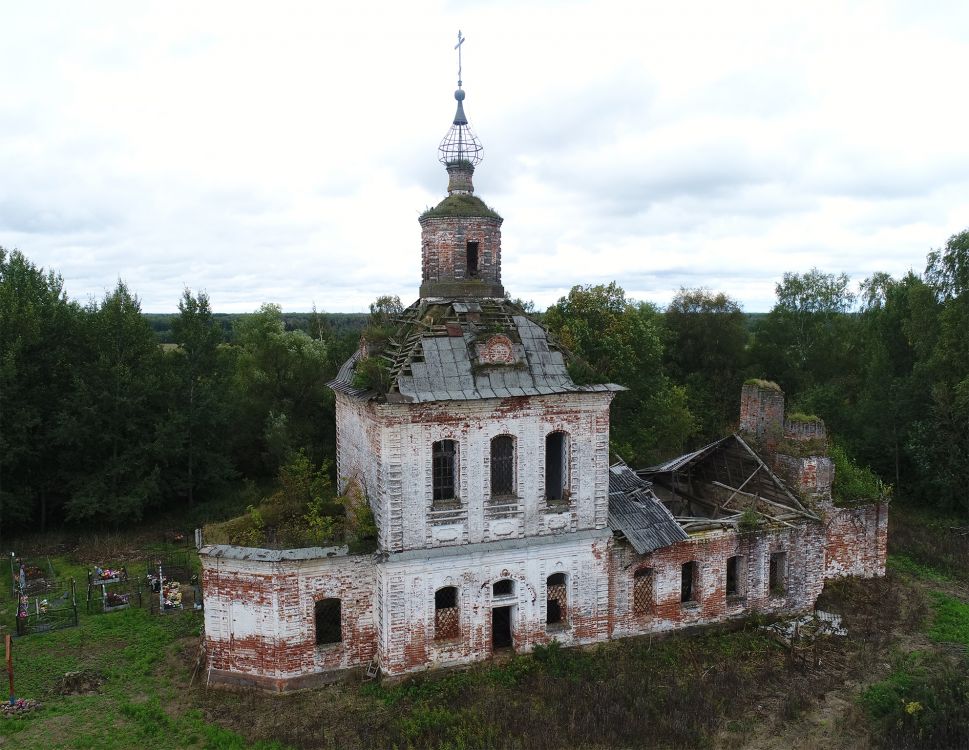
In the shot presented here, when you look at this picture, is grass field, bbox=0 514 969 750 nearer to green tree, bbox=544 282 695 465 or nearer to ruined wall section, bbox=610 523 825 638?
ruined wall section, bbox=610 523 825 638

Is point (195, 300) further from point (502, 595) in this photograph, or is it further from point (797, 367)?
point (797, 367)

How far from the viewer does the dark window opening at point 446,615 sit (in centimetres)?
1459

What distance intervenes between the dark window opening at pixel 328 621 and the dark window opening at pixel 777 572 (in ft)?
36.1

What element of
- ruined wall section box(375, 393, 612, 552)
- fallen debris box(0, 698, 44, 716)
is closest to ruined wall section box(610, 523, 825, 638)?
ruined wall section box(375, 393, 612, 552)

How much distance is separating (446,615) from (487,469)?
3.30 m

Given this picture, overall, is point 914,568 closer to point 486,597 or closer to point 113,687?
point 486,597

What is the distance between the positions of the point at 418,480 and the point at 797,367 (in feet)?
113

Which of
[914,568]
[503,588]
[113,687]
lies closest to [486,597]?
[503,588]

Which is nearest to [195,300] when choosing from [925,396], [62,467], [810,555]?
[62,467]

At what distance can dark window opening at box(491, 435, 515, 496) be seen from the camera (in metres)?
14.8

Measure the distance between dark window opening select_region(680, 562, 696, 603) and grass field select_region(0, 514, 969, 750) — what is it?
3.19 ft

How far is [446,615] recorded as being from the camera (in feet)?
48.0

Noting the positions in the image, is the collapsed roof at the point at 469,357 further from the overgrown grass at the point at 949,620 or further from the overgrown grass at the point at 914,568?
the overgrown grass at the point at 914,568

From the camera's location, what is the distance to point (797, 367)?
41.4 meters
